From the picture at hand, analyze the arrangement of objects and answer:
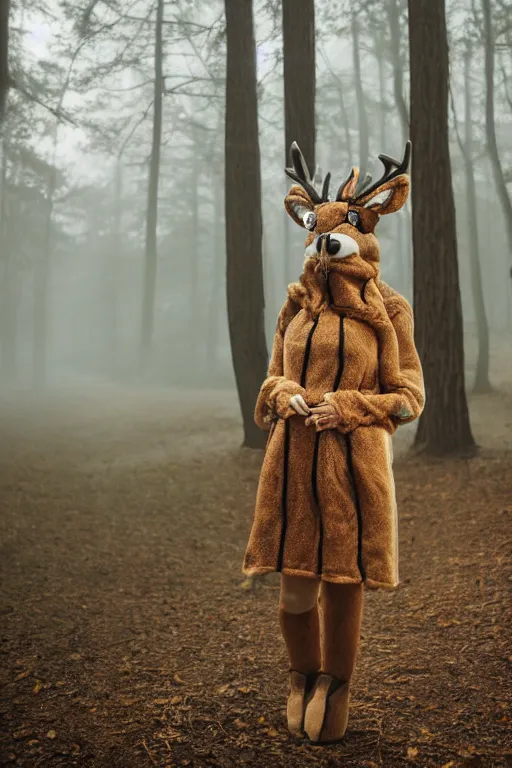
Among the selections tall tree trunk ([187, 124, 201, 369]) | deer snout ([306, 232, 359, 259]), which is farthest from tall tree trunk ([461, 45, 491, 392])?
deer snout ([306, 232, 359, 259])

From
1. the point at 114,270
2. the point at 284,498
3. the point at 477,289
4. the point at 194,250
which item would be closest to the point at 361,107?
the point at 477,289

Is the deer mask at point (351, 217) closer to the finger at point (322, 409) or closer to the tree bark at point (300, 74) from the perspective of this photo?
the finger at point (322, 409)

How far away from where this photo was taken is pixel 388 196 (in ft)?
8.96

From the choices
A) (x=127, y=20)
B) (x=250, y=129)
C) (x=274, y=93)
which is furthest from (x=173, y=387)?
(x=250, y=129)

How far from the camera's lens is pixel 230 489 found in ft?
23.0

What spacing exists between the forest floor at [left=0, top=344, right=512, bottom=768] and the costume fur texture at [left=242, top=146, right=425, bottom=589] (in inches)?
33.4

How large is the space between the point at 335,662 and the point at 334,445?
0.94 metres

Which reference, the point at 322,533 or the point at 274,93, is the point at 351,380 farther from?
the point at 274,93

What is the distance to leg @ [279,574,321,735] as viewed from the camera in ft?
8.82

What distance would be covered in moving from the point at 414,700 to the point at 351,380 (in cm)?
163

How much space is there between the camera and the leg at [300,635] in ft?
8.82

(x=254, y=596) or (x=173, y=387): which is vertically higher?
(x=173, y=387)

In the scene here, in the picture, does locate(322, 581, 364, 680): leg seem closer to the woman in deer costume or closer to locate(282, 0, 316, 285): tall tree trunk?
the woman in deer costume

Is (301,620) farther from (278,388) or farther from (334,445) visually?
(278,388)
